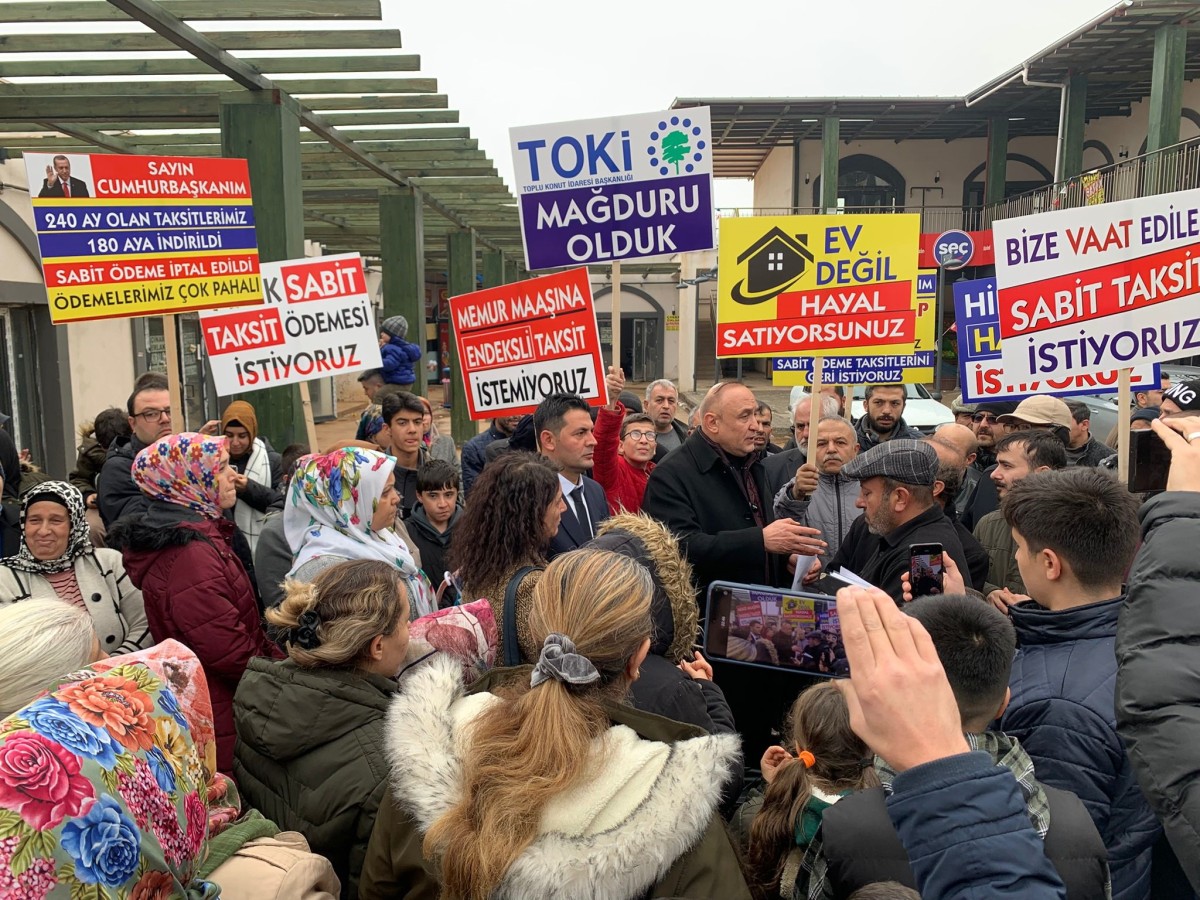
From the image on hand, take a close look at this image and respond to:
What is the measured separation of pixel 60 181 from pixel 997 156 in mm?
28078

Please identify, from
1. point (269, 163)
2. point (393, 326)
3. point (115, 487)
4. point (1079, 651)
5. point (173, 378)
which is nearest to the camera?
point (1079, 651)

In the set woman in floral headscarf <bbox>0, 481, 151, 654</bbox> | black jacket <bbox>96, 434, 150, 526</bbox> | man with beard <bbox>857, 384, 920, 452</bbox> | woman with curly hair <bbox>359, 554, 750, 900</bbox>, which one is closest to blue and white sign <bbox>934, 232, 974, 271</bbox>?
man with beard <bbox>857, 384, 920, 452</bbox>

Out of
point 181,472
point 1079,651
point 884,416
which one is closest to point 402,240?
point 884,416

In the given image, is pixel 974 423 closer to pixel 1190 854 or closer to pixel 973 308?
pixel 973 308

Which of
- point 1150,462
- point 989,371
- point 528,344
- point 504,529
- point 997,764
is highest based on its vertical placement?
point 528,344

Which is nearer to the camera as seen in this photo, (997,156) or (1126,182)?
(1126,182)

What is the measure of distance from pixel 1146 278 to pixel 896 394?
9.19 ft

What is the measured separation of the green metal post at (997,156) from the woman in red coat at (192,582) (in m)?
29.0

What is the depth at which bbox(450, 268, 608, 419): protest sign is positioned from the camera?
588 centimetres

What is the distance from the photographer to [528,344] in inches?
241

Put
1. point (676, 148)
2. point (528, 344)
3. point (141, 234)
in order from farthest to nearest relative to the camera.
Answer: point (528, 344) < point (141, 234) < point (676, 148)

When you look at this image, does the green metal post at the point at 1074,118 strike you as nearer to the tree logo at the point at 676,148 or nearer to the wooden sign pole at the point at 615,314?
the tree logo at the point at 676,148

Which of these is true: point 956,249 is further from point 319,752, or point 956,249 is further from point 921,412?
point 319,752

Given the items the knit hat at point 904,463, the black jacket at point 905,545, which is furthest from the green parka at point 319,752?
the knit hat at point 904,463
